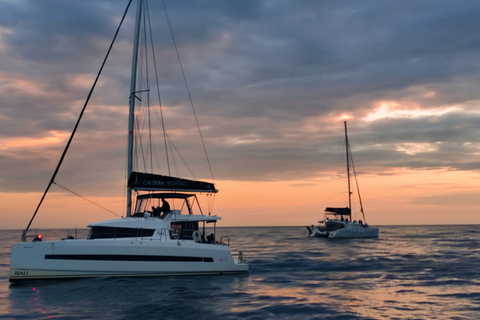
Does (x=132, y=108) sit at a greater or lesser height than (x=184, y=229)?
greater

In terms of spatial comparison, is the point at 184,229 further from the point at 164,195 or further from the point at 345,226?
the point at 345,226

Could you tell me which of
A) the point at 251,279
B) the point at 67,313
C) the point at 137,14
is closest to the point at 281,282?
the point at 251,279

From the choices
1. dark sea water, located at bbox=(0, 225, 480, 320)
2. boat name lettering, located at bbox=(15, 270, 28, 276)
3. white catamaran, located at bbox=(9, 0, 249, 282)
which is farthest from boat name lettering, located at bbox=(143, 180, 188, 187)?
boat name lettering, located at bbox=(15, 270, 28, 276)

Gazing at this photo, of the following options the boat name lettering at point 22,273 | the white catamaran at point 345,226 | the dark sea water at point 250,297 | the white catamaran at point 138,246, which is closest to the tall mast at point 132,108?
the white catamaran at point 138,246

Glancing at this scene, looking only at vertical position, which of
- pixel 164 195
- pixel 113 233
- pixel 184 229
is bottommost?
pixel 113 233

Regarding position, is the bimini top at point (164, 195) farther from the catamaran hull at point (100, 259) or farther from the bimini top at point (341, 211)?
the bimini top at point (341, 211)

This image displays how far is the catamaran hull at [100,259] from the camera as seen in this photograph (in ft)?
64.1

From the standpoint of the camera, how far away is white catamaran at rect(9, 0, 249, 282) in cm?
1961

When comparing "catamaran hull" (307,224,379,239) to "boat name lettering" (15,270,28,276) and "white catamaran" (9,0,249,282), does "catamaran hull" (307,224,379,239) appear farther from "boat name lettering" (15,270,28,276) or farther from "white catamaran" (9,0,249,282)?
"boat name lettering" (15,270,28,276)

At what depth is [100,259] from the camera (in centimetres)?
1984

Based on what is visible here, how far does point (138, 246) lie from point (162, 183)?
335 centimetres

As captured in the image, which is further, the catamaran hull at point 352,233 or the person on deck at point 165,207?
the catamaran hull at point 352,233

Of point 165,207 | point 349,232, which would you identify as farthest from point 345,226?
point 165,207

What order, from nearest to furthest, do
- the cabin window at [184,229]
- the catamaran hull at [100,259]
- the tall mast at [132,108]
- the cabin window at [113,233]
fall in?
1. the catamaran hull at [100,259]
2. the cabin window at [113,233]
3. the tall mast at [132,108]
4. the cabin window at [184,229]
